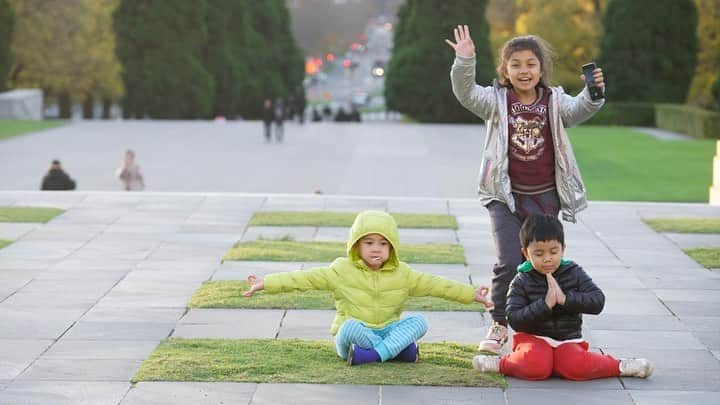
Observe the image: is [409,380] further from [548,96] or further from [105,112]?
[105,112]

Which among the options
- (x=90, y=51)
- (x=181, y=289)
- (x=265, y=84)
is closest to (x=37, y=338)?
(x=181, y=289)

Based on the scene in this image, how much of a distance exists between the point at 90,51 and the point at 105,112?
1010cm

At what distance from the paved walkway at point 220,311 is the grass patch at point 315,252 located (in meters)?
0.20

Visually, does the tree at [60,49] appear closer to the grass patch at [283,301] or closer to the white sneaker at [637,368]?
the grass patch at [283,301]

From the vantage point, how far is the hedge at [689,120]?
37.4 meters

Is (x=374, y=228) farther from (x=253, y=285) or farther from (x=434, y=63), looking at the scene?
(x=434, y=63)

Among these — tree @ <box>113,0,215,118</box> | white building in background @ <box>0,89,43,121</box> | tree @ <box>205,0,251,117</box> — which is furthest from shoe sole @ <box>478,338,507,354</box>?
tree @ <box>205,0,251,117</box>

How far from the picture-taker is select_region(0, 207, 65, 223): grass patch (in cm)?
1397

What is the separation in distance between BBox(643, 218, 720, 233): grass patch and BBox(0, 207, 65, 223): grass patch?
640cm

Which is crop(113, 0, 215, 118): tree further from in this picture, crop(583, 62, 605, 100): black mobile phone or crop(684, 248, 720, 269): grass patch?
crop(583, 62, 605, 100): black mobile phone

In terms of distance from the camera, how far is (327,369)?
712 centimetres

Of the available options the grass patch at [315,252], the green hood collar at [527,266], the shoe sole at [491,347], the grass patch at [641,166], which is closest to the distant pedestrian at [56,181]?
the grass patch at [315,252]

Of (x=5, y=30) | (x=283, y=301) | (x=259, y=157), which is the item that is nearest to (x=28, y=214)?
(x=283, y=301)

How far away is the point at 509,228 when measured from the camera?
25.0ft
